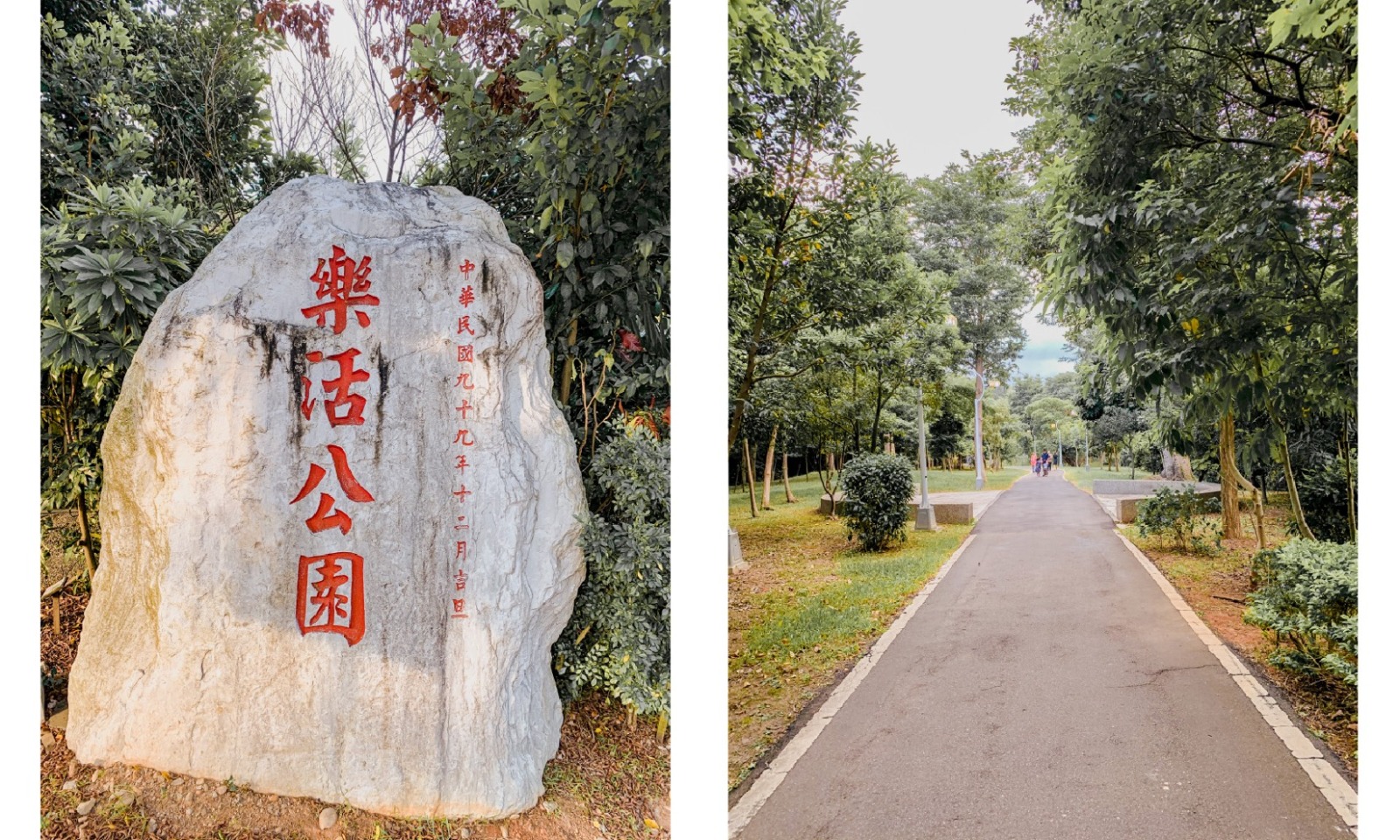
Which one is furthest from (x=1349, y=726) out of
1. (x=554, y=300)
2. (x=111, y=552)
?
(x=111, y=552)

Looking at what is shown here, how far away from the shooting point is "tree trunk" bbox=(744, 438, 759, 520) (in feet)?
8.65

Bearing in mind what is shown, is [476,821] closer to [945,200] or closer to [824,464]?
[824,464]

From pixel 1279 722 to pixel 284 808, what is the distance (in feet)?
9.38

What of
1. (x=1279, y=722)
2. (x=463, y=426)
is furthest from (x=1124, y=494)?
(x=463, y=426)

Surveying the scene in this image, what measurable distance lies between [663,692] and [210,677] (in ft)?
4.42

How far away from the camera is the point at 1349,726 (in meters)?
1.73

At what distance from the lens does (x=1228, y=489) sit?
2.29 metres

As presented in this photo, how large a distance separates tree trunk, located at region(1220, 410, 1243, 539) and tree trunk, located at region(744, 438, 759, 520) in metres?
1.70

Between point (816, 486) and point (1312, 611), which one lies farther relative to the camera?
point (816, 486)

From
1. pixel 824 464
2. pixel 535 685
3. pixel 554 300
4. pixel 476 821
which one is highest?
pixel 554 300

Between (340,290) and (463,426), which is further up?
(340,290)

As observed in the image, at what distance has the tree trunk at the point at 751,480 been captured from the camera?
2.64 metres

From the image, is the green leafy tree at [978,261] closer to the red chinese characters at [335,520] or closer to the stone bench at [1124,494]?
the stone bench at [1124,494]

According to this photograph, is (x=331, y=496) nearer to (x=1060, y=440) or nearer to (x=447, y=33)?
(x=447, y=33)
